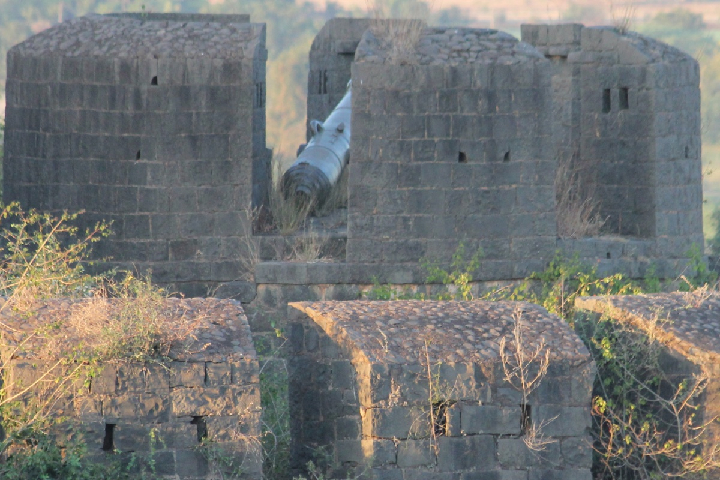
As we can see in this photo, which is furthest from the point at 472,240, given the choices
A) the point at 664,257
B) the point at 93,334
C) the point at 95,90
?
the point at 93,334

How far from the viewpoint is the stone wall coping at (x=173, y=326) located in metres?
6.09

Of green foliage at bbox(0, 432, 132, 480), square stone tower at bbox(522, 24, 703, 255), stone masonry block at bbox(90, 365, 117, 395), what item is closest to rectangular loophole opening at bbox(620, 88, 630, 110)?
square stone tower at bbox(522, 24, 703, 255)

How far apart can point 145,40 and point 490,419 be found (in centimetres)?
578

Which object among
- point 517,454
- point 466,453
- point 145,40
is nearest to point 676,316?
point 517,454

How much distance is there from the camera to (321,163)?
12367 mm

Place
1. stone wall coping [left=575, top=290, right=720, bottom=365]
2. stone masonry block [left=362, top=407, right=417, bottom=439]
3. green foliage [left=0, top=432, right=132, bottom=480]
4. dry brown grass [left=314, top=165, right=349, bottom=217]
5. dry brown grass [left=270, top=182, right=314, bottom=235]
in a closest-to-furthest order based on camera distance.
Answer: green foliage [left=0, top=432, right=132, bottom=480] < stone masonry block [left=362, top=407, right=417, bottom=439] < stone wall coping [left=575, top=290, right=720, bottom=365] < dry brown grass [left=270, top=182, right=314, bottom=235] < dry brown grass [left=314, top=165, right=349, bottom=217]

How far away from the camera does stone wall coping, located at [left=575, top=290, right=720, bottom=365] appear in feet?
22.5

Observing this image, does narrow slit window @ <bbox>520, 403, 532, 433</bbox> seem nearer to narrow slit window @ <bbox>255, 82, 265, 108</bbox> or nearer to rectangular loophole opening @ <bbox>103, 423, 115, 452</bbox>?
rectangular loophole opening @ <bbox>103, 423, 115, 452</bbox>

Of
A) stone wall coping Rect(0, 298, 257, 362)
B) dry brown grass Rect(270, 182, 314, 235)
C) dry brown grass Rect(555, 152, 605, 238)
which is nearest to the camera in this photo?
stone wall coping Rect(0, 298, 257, 362)

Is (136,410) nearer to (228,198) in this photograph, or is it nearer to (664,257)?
(228,198)

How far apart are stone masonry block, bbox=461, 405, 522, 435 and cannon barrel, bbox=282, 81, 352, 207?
5597 mm

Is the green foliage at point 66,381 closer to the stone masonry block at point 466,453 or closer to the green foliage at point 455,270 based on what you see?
the stone masonry block at point 466,453

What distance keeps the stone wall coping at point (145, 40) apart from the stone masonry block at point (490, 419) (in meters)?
5.13

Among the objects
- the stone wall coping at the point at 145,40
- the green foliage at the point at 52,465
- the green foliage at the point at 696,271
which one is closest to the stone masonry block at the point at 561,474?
the green foliage at the point at 52,465
